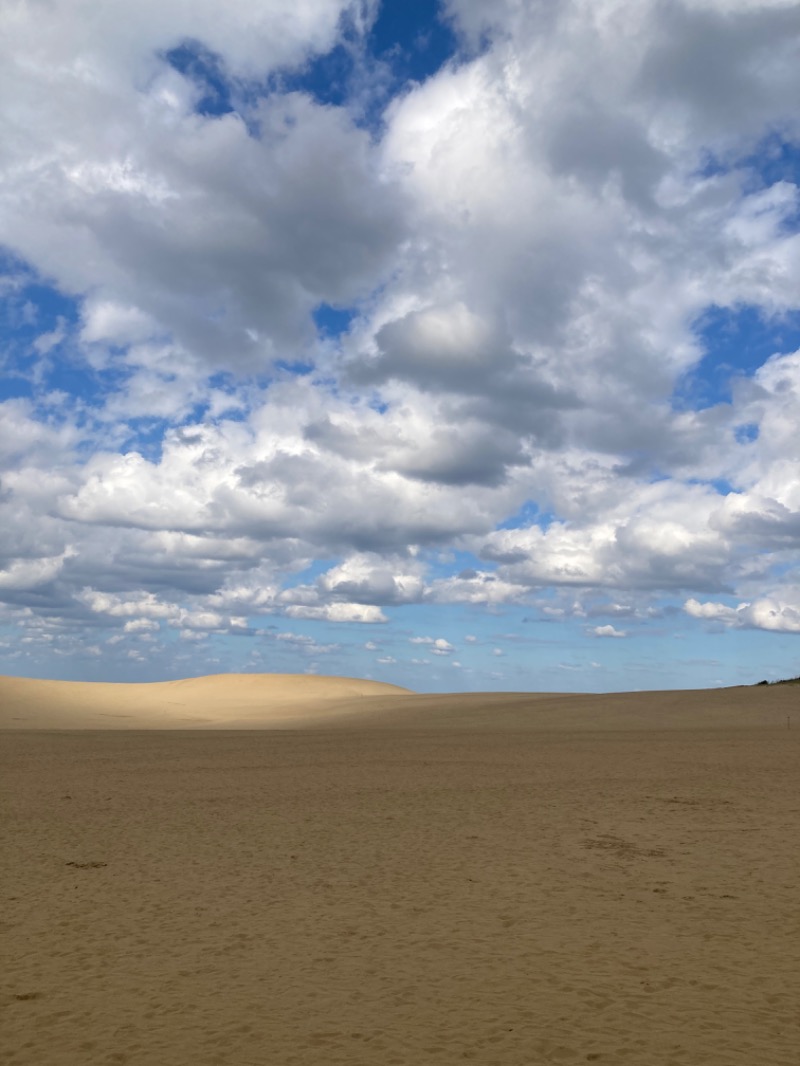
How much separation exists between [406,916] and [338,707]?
2134 inches

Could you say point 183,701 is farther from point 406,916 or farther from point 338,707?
point 406,916

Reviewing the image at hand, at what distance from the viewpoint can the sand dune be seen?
4009 cm

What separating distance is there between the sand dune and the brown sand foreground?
1768cm

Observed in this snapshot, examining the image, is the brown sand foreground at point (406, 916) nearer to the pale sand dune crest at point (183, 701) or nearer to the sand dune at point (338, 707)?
the sand dune at point (338, 707)

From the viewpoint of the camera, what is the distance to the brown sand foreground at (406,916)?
673cm

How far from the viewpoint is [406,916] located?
9984 mm

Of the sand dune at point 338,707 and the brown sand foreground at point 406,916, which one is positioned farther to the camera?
the sand dune at point 338,707

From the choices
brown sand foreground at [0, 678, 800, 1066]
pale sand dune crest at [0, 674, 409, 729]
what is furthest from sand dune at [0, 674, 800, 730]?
brown sand foreground at [0, 678, 800, 1066]

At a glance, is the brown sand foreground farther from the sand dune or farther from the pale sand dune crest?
the pale sand dune crest

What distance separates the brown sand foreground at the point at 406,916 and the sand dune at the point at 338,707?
17678 mm

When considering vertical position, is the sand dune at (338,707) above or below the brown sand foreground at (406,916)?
above

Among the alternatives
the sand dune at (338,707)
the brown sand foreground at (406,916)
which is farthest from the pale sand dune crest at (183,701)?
the brown sand foreground at (406,916)

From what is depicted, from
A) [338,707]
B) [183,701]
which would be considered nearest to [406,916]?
[338,707]

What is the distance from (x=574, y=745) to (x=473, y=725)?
13.0 meters
